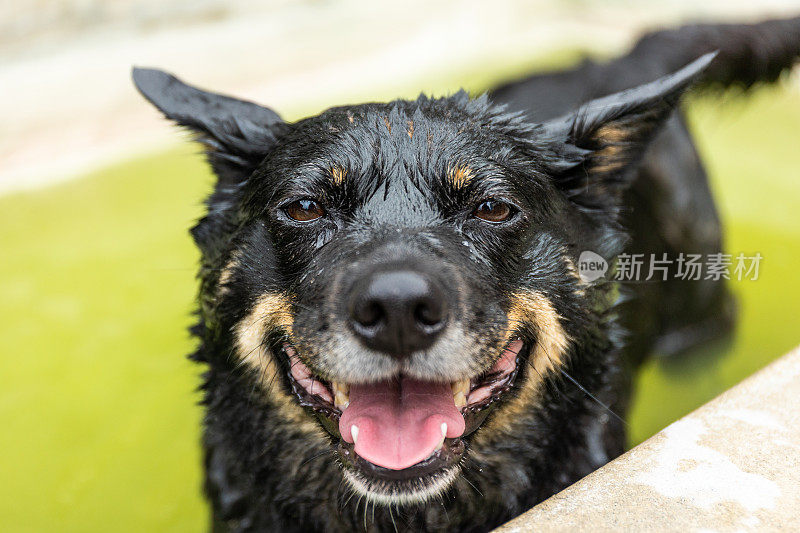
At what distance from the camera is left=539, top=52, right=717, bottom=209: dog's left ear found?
2828 mm

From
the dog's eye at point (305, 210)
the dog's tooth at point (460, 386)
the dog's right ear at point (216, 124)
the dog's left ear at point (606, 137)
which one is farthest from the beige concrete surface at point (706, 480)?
the dog's right ear at point (216, 124)

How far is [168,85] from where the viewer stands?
3010 mm

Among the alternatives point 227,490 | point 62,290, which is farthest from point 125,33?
point 227,490

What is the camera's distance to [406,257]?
2.28 meters

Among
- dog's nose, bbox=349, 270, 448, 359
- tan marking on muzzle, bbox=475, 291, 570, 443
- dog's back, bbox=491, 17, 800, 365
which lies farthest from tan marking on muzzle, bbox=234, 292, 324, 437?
dog's back, bbox=491, 17, 800, 365

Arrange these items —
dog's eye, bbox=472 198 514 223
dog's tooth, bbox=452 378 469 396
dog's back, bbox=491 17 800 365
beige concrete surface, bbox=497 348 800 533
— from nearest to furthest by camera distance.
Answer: beige concrete surface, bbox=497 348 800 533
dog's tooth, bbox=452 378 469 396
dog's eye, bbox=472 198 514 223
dog's back, bbox=491 17 800 365

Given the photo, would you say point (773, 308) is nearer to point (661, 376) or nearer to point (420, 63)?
point (661, 376)

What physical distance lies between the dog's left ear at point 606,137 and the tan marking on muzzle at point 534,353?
57 centimetres

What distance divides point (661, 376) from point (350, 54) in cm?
543

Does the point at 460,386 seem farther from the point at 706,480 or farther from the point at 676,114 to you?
the point at 676,114

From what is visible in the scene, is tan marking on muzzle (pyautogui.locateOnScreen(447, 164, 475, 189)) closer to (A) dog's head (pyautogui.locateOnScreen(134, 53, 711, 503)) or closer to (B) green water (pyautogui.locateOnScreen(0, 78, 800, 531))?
(A) dog's head (pyautogui.locateOnScreen(134, 53, 711, 503))

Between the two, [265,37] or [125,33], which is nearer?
[125,33]
